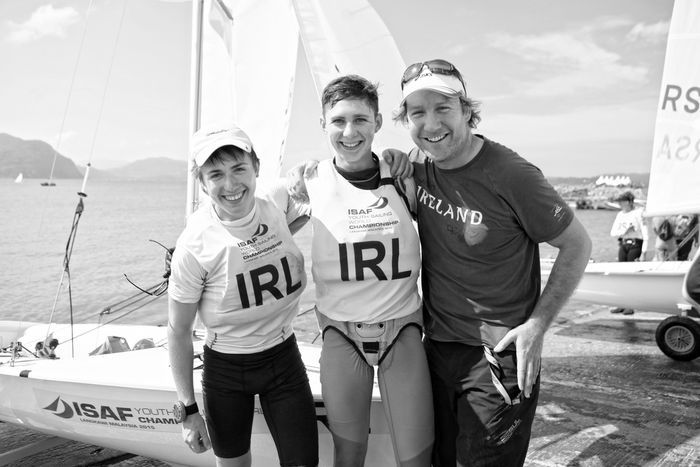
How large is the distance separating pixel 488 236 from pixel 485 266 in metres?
0.10

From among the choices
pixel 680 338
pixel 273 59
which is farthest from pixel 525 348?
pixel 680 338

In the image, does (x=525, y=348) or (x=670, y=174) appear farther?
(x=670, y=174)

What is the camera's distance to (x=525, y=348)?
178 cm

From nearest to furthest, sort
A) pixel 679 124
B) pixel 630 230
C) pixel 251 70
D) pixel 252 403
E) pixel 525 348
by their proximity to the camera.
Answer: pixel 525 348 < pixel 252 403 < pixel 251 70 < pixel 679 124 < pixel 630 230

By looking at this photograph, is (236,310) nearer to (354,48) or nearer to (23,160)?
(354,48)

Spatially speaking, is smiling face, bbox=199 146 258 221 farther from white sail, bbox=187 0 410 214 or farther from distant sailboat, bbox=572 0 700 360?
distant sailboat, bbox=572 0 700 360

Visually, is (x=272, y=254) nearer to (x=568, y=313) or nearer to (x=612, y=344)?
(x=612, y=344)

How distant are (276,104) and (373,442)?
105 inches

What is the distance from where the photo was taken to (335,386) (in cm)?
194

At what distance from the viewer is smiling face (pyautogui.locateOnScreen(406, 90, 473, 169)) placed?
1853 mm

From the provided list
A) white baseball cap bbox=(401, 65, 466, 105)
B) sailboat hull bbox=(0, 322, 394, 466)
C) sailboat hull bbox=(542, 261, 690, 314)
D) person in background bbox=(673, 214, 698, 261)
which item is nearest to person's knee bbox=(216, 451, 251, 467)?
sailboat hull bbox=(0, 322, 394, 466)

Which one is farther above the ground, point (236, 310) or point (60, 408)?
point (236, 310)

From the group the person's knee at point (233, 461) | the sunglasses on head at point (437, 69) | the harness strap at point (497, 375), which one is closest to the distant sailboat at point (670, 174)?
the harness strap at point (497, 375)

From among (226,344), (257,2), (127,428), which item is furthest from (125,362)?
(257,2)
